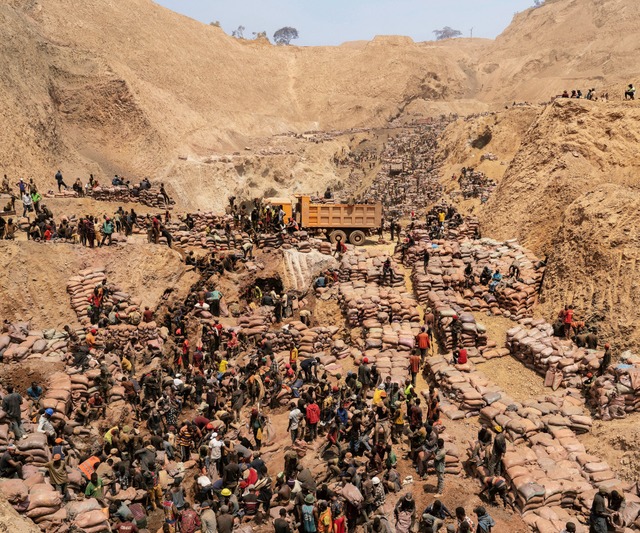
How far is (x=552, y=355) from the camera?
52.4ft

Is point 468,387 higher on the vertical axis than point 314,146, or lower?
lower

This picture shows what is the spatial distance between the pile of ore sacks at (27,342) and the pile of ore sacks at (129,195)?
11822 millimetres

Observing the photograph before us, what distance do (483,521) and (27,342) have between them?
14.2 meters

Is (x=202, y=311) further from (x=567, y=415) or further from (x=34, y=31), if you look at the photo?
(x=34, y=31)

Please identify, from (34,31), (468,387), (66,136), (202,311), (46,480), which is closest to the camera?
(46,480)

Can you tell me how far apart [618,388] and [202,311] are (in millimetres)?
13895

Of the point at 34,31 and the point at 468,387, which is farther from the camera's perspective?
the point at 34,31

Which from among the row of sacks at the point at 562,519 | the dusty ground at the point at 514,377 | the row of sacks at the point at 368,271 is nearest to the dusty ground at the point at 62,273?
the row of sacks at the point at 368,271

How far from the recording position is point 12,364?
51.4 feet

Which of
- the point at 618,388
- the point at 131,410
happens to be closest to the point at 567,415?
the point at 618,388

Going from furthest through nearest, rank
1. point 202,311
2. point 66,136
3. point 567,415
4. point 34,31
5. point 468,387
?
point 34,31 → point 66,136 → point 202,311 → point 468,387 → point 567,415

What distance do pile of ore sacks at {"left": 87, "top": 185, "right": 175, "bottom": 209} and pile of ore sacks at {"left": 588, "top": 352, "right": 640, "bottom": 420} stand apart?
2190 cm

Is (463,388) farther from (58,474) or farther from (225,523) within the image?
(58,474)

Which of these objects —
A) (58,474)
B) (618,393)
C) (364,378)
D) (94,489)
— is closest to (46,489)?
(58,474)
